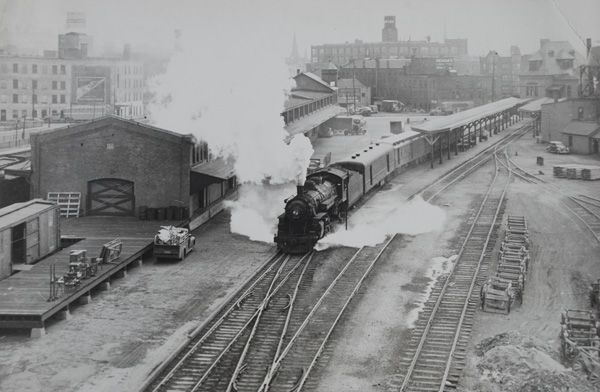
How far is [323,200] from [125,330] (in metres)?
11.9

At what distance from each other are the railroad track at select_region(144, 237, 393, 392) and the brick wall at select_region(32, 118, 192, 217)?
31.5 ft

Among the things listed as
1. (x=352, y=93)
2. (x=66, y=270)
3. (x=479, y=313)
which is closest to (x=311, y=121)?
(x=66, y=270)

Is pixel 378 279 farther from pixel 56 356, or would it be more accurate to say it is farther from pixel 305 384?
pixel 56 356

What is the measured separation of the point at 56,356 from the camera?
60.2 ft

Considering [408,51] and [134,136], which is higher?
[408,51]

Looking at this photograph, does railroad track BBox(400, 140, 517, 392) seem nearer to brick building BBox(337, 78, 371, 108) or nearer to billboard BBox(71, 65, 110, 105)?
billboard BBox(71, 65, 110, 105)

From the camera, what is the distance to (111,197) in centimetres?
3412

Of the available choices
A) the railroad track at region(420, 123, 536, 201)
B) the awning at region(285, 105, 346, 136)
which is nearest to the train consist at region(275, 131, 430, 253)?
the railroad track at region(420, 123, 536, 201)

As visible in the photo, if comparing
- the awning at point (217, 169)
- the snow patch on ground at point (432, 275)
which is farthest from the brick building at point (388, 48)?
the snow patch on ground at point (432, 275)

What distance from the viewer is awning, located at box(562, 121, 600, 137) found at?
60.1 m

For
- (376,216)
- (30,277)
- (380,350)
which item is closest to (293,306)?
(380,350)

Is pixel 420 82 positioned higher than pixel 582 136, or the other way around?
pixel 420 82

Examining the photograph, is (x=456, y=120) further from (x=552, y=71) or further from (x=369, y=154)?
(x=552, y=71)

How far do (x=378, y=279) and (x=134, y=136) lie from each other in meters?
15.1
